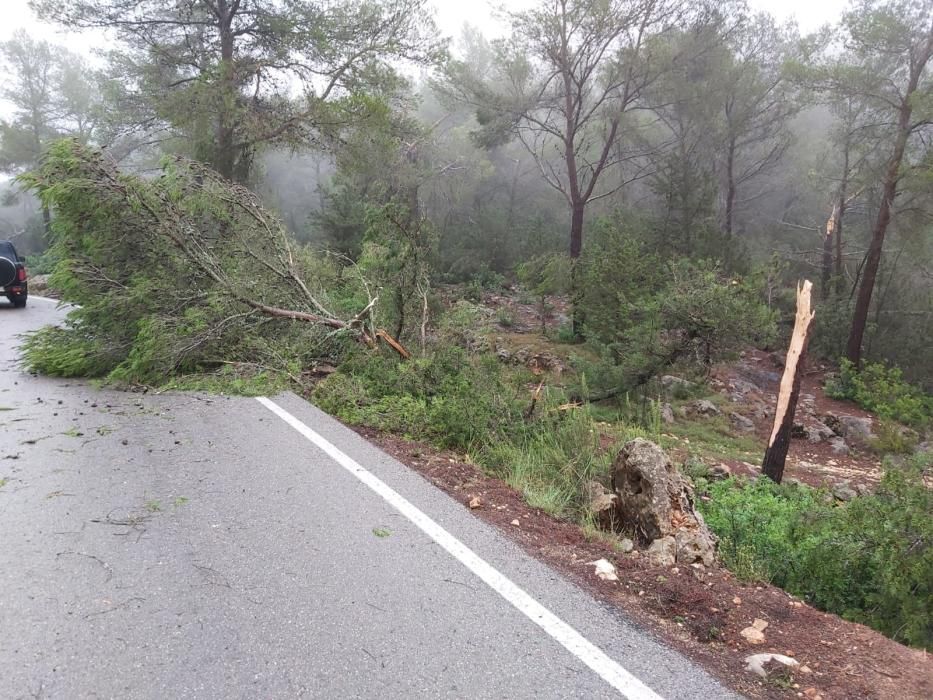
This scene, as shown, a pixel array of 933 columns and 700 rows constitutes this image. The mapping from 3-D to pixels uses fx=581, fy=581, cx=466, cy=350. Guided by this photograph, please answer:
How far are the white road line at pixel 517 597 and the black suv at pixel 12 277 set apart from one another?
43.8ft

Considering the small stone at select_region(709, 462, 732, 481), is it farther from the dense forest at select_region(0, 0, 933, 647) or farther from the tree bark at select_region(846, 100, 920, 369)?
the tree bark at select_region(846, 100, 920, 369)

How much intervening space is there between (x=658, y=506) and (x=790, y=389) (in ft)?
13.8

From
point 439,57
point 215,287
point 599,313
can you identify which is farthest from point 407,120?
point 215,287

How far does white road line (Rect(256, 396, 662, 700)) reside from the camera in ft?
8.09

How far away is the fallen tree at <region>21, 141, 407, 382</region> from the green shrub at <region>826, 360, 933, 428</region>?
40.1 ft

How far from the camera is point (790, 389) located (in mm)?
7582

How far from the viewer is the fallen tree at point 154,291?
25.0 feet

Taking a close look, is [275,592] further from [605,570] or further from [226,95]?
[226,95]

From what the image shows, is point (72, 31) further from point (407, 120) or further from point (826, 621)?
point (826, 621)

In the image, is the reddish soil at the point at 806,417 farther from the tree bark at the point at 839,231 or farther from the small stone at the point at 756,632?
the small stone at the point at 756,632

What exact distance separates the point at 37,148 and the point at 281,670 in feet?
134

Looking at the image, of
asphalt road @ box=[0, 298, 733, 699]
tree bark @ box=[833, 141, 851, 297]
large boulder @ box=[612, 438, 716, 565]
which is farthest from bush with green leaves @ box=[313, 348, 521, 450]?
tree bark @ box=[833, 141, 851, 297]

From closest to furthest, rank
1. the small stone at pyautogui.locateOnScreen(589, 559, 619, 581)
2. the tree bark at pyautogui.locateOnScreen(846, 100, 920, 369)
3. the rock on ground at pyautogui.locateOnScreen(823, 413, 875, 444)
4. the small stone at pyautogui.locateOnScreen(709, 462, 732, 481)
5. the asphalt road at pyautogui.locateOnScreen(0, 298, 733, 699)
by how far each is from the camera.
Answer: the asphalt road at pyautogui.locateOnScreen(0, 298, 733, 699)
the small stone at pyautogui.locateOnScreen(589, 559, 619, 581)
the small stone at pyautogui.locateOnScreen(709, 462, 732, 481)
the rock on ground at pyautogui.locateOnScreen(823, 413, 875, 444)
the tree bark at pyautogui.locateOnScreen(846, 100, 920, 369)

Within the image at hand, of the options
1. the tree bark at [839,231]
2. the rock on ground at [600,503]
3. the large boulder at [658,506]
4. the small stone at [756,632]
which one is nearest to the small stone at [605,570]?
the large boulder at [658,506]
